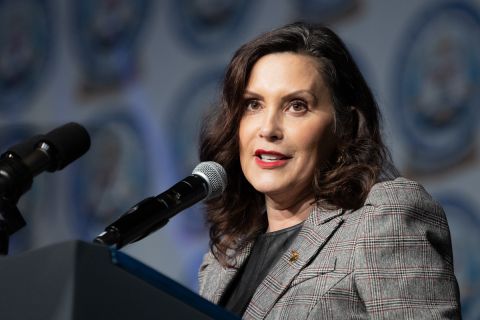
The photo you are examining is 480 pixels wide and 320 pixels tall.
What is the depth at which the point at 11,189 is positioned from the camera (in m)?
1.36

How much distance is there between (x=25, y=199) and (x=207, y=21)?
0.99 metres

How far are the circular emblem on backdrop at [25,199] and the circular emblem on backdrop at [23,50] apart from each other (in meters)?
0.08

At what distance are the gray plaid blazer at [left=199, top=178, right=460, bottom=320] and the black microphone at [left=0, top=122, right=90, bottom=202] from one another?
52 centimetres

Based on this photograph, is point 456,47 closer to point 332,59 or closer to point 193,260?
point 332,59

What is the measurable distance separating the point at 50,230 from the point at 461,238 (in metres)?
1.52

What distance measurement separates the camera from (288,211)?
2051mm

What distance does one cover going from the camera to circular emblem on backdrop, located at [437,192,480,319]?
96.3 inches

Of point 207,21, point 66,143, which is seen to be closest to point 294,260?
point 66,143

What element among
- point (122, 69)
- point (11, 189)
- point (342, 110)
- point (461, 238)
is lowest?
point (461, 238)

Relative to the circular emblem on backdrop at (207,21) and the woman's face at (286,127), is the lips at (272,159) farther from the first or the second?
the circular emblem on backdrop at (207,21)

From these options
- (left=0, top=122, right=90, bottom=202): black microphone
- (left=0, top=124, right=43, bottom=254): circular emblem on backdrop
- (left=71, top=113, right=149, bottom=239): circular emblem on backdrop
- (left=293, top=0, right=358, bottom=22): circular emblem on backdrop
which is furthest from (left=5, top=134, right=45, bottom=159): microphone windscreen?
(left=0, top=124, right=43, bottom=254): circular emblem on backdrop

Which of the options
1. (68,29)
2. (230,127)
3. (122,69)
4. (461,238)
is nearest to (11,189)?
(230,127)

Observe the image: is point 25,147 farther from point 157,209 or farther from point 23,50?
point 23,50

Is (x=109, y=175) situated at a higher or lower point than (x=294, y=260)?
lower
